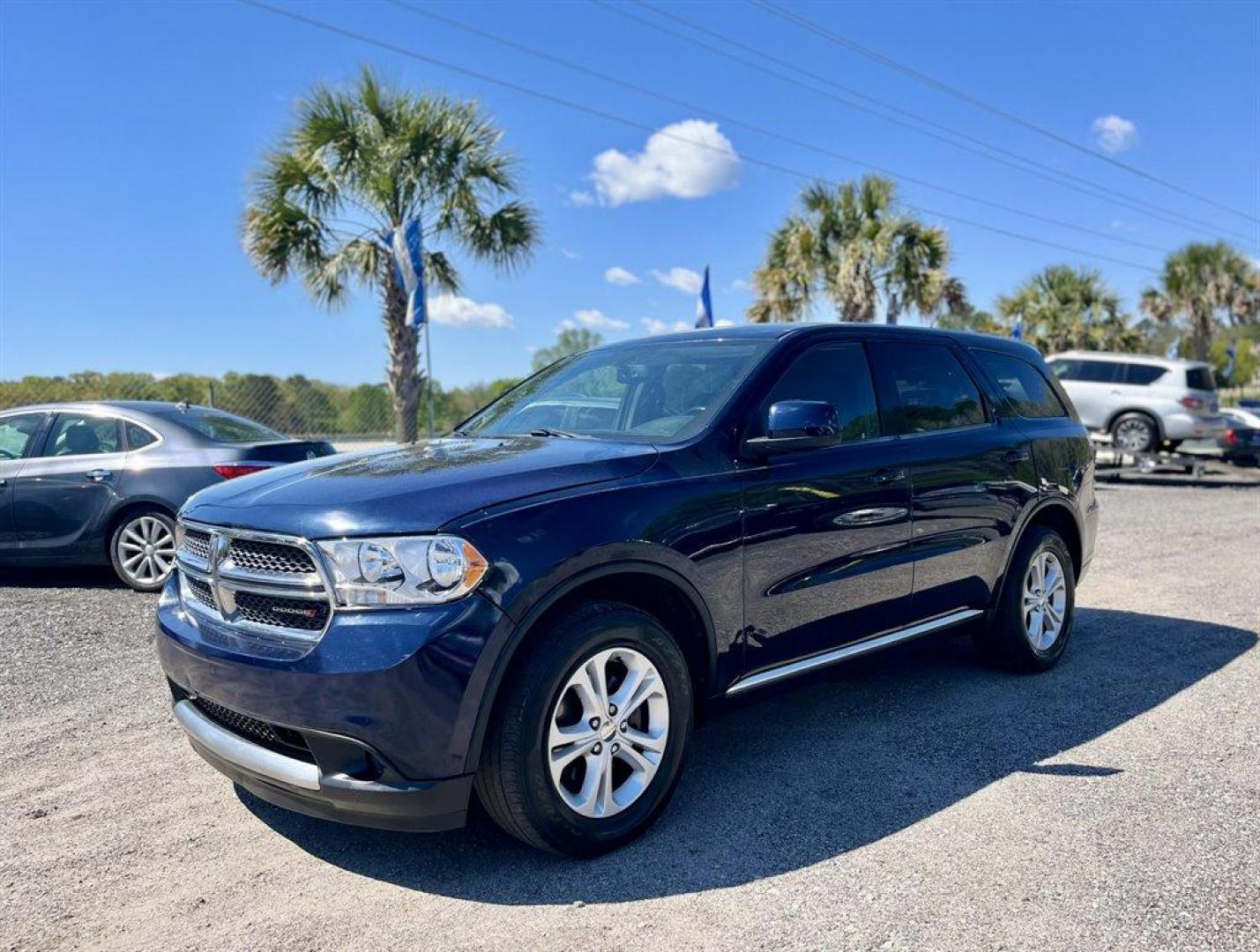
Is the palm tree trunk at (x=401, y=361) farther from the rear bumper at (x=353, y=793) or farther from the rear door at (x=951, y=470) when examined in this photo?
the rear bumper at (x=353, y=793)

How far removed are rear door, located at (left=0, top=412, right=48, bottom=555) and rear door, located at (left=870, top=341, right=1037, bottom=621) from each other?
668 centimetres

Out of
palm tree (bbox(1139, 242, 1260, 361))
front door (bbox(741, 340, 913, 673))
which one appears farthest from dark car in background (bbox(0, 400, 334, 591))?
palm tree (bbox(1139, 242, 1260, 361))

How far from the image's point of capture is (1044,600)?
511cm

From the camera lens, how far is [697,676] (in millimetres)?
3445

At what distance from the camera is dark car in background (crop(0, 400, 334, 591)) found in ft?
23.5

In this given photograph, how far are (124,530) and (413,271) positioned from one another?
641cm

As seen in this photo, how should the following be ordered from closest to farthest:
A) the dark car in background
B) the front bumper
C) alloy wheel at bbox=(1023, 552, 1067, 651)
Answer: the front bumper → alloy wheel at bbox=(1023, 552, 1067, 651) → the dark car in background

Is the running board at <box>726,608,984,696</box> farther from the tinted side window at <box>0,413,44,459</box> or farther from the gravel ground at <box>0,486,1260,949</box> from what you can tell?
the tinted side window at <box>0,413,44,459</box>

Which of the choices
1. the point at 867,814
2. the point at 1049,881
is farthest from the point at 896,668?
the point at 1049,881

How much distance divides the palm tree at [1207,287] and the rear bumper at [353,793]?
40.3 meters

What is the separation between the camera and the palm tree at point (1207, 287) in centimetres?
3525

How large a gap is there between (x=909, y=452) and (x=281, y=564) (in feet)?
9.00

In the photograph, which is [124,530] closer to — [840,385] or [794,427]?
[840,385]

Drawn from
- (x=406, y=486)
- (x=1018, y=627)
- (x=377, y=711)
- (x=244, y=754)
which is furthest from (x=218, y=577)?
(x=1018, y=627)
